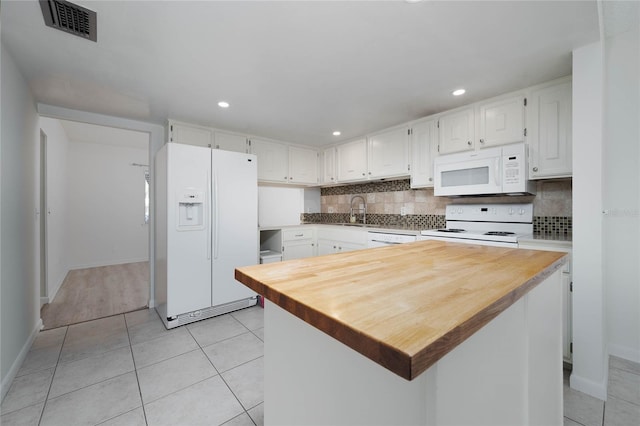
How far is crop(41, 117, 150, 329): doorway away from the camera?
3361mm

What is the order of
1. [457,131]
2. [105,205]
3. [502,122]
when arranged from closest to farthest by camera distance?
[502,122] < [457,131] < [105,205]

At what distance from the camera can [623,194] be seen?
2062 millimetres

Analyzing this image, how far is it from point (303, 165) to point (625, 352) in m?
3.91

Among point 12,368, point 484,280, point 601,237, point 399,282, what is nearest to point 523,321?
point 484,280

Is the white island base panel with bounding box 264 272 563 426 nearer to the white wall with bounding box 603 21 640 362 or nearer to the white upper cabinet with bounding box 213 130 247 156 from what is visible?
the white wall with bounding box 603 21 640 362

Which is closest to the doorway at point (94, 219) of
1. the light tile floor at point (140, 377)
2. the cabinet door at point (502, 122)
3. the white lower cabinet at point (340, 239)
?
the light tile floor at point (140, 377)

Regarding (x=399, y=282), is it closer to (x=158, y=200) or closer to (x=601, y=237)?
(x=601, y=237)

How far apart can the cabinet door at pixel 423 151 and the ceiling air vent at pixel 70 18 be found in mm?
2857

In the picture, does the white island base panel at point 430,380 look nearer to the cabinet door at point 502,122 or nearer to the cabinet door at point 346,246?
the cabinet door at point 502,122

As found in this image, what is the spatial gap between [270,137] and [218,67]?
1794 millimetres

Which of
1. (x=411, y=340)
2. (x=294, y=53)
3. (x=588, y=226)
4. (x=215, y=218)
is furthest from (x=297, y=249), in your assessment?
(x=411, y=340)

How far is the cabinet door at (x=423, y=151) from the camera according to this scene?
2864 mm

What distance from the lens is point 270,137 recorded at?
375 cm

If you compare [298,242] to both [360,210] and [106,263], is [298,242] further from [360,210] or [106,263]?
[106,263]
